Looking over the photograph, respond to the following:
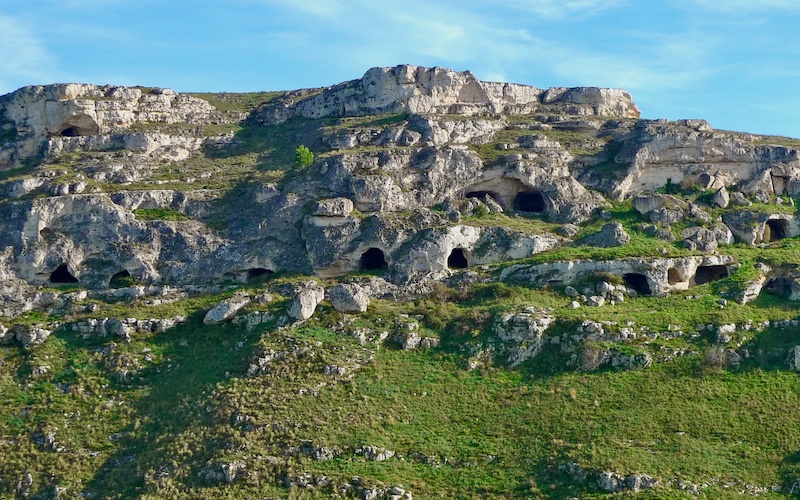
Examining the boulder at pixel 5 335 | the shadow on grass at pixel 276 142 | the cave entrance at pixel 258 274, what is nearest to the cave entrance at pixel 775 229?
the shadow on grass at pixel 276 142

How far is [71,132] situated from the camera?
6203 cm

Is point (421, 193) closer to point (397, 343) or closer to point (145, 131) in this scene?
point (397, 343)

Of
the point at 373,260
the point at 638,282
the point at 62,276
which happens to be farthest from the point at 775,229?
the point at 62,276

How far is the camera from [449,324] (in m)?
44.3

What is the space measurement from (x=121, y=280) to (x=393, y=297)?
1412cm

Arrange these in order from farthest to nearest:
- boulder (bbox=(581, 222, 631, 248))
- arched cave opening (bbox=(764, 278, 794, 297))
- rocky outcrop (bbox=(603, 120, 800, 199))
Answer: rocky outcrop (bbox=(603, 120, 800, 199)) → boulder (bbox=(581, 222, 631, 248)) → arched cave opening (bbox=(764, 278, 794, 297))

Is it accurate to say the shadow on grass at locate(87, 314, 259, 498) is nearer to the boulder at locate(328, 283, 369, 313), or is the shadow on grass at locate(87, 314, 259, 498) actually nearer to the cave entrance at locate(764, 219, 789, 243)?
the boulder at locate(328, 283, 369, 313)

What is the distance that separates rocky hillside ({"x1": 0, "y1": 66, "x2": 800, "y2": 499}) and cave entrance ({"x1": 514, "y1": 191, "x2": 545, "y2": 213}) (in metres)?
0.11

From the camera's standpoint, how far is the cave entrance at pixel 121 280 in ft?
161

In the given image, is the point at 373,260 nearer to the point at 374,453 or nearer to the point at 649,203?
the point at 649,203

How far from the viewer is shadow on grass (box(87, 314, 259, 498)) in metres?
36.4

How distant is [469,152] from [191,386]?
75.1ft

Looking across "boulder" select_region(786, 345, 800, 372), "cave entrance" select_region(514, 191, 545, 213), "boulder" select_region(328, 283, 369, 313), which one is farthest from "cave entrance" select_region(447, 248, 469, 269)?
"boulder" select_region(786, 345, 800, 372)

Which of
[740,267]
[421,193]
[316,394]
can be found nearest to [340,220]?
[421,193]
